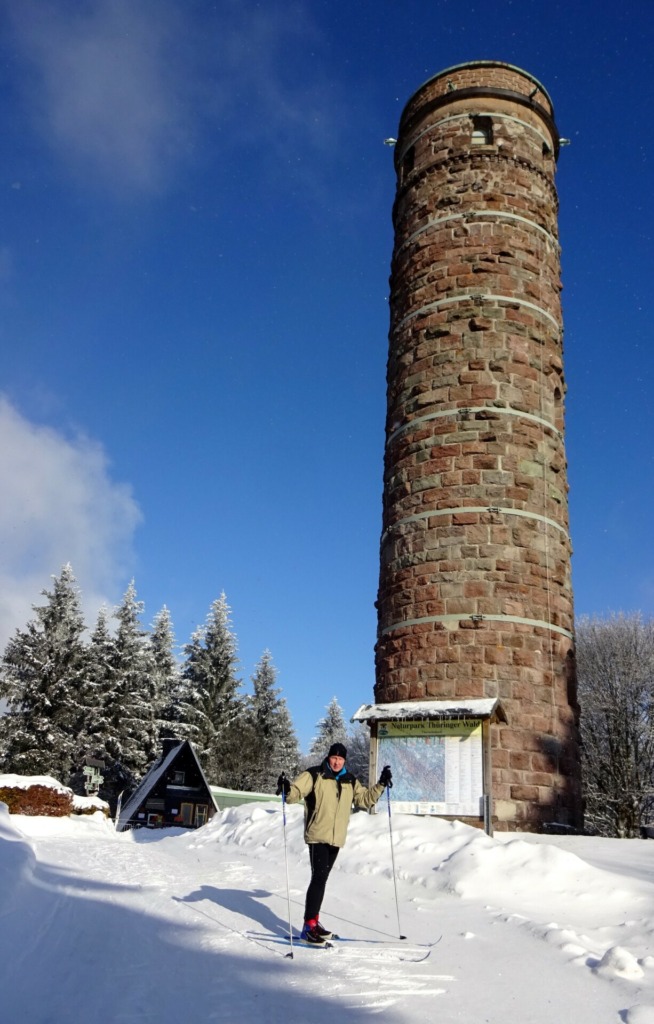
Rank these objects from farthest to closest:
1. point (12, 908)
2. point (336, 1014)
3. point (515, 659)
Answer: point (515, 659)
point (12, 908)
point (336, 1014)

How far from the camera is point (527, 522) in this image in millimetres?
13914

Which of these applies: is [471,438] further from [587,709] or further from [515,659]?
[587,709]

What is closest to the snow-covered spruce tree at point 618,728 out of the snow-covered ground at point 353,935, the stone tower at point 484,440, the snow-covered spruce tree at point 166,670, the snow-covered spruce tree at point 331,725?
the stone tower at point 484,440

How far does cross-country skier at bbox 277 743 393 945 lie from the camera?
6594mm

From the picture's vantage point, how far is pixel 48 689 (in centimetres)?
3747

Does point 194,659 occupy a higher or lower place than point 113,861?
higher

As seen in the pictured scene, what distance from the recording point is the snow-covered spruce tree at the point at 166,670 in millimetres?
43625

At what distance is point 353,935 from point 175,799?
686 inches

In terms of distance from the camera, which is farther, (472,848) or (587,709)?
(587,709)

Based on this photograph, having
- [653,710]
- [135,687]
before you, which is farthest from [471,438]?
[135,687]

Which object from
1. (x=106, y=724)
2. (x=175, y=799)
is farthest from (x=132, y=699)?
(x=175, y=799)

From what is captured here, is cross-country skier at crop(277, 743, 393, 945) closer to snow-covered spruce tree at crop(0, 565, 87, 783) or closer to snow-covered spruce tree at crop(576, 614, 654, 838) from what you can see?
snow-covered spruce tree at crop(576, 614, 654, 838)

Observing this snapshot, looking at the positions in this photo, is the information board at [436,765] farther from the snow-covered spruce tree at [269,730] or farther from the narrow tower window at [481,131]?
the snow-covered spruce tree at [269,730]

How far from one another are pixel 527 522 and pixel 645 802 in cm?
1705
